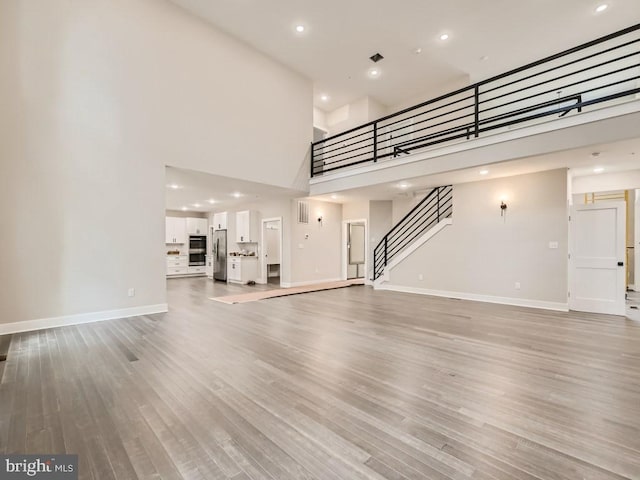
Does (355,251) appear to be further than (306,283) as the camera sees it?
Yes

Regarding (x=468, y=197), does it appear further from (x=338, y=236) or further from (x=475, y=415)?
(x=475, y=415)

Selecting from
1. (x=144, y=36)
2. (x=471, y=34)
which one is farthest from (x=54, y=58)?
(x=471, y=34)

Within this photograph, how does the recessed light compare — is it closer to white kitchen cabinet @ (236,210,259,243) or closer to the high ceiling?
the high ceiling

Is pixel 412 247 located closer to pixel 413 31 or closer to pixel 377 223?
pixel 377 223

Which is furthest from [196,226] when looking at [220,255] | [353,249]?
[353,249]

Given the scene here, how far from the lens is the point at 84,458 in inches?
63.1

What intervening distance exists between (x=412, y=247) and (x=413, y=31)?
4.88m

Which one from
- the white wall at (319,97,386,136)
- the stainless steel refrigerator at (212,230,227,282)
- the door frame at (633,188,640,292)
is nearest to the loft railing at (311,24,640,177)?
the white wall at (319,97,386,136)

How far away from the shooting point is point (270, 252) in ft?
35.6

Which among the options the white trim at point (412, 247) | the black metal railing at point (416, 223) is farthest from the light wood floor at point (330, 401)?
the black metal railing at point (416, 223)

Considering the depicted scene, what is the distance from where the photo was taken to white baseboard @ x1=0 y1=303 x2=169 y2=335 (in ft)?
13.4

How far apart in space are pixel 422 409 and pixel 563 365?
186 cm

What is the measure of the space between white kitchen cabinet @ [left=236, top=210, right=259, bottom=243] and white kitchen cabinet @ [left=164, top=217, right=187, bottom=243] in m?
3.26

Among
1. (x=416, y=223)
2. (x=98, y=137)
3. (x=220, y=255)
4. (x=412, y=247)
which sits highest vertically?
(x=98, y=137)
